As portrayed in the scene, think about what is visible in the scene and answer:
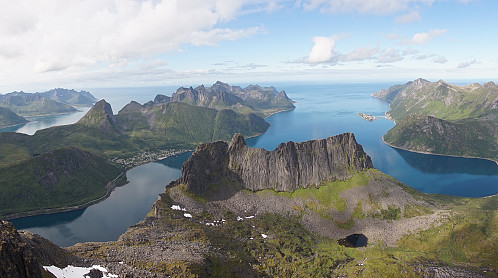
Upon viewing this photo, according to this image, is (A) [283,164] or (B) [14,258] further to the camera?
(A) [283,164]

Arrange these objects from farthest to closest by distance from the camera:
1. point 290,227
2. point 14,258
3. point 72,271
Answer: point 290,227
point 72,271
point 14,258

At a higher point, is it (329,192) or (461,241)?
(329,192)

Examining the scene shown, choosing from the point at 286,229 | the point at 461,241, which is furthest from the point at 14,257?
the point at 461,241

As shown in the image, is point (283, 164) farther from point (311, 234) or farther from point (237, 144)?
point (311, 234)

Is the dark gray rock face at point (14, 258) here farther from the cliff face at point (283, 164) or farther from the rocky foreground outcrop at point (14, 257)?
the cliff face at point (283, 164)

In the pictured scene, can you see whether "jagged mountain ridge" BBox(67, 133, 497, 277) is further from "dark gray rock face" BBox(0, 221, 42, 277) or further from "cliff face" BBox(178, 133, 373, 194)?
"dark gray rock face" BBox(0, 221, 42, 277)

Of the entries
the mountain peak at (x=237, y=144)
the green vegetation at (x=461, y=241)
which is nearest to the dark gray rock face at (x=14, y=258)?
the green vegetation at (x=461, y=241)
